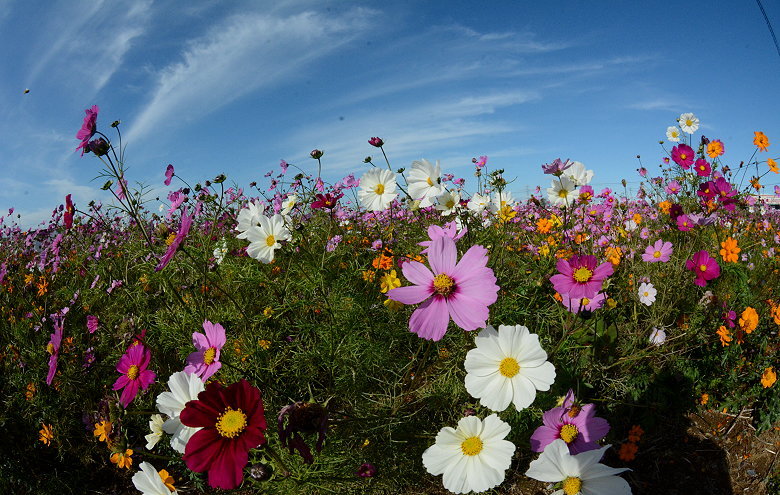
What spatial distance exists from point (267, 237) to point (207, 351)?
1.34 ft

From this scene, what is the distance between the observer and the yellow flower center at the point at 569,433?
971 millimetres

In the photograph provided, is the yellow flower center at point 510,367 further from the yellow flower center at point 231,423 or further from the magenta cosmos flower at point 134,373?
the magenta cosmos flower at point 134,373

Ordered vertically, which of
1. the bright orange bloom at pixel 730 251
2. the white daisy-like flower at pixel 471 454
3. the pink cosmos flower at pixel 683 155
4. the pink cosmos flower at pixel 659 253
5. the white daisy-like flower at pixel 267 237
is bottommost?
the white daisy-like flower at pixel 471 454

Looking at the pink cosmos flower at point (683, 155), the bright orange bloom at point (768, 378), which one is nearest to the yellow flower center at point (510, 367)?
the bright orange bloom at point (768, 378)

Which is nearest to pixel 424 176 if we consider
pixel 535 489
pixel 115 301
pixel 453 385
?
pixel 453 385

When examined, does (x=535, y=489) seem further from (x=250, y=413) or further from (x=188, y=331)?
(x=188, y=331)

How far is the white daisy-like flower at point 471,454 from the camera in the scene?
785 mm

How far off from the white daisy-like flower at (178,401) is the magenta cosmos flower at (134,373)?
0.26 metres

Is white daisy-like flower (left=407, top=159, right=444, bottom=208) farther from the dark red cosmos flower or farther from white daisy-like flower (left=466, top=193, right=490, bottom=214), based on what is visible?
the dark red cosmos flower

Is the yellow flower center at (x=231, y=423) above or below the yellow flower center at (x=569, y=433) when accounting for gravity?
below

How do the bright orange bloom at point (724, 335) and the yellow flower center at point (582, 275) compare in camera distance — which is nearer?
the yellow flower center at point (582, 275)

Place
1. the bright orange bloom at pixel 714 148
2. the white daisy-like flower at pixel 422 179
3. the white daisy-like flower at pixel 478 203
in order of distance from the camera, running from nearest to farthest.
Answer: the white daisy-like flower at pixel 422 179 → the white daisy-like flower at pixel 478 203 → the bright orange bloom at pixel 714 148

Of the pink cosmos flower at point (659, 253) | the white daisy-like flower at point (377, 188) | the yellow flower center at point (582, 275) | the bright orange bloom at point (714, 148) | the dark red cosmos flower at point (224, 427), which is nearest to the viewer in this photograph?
the dark red cosmos flower at point (224, 427)

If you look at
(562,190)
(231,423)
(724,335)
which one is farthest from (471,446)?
(724,335)
